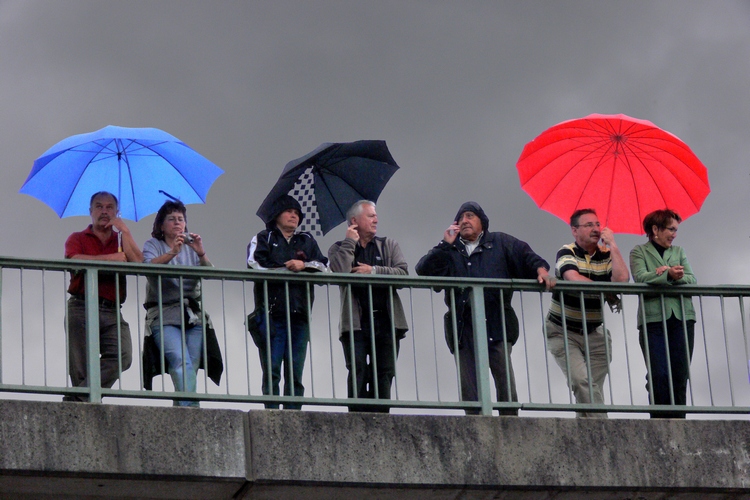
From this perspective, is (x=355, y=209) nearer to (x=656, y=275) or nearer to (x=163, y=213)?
(x=163, y=213)

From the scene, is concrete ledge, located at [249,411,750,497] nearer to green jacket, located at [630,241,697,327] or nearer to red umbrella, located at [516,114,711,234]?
green jacket, located at [630,241,697,327]

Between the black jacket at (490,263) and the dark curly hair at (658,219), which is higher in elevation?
the dark curly hair at (658,219)

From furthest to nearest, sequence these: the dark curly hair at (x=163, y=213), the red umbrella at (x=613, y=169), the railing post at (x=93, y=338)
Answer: the red umbrella at (x=613, y=169) → the dark curly hair at (x=163, y=213) → the railing post at (x=93, y=338)

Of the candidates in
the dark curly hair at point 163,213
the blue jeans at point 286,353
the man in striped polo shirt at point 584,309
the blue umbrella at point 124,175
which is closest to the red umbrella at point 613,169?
the man in striped polo shirt at point 584,309

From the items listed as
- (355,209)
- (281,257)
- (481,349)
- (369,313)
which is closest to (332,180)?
(355,209)

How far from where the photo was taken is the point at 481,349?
31.5 feet

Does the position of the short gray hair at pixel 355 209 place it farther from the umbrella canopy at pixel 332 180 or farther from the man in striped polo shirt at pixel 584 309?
the man in striped polo shirt at pixel 584 309

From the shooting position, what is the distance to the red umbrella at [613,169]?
1090cm

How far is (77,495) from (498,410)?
2.81 meters

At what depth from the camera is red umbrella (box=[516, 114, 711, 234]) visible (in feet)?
35.8

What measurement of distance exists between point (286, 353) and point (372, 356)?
585mm

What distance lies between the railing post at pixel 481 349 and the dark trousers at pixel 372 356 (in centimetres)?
56

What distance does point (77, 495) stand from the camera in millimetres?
8805

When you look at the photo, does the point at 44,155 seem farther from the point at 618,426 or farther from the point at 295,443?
the point at 618,426
